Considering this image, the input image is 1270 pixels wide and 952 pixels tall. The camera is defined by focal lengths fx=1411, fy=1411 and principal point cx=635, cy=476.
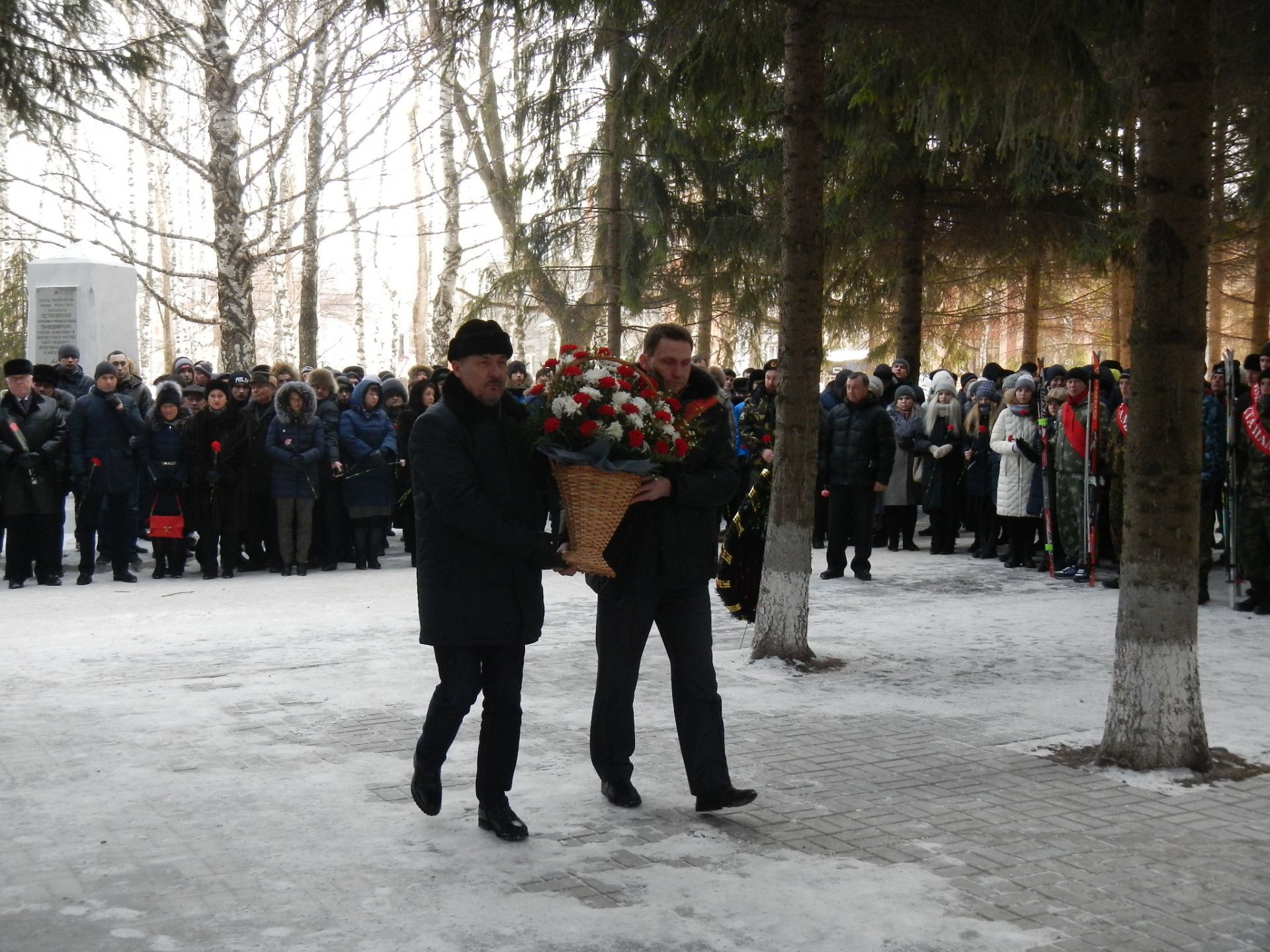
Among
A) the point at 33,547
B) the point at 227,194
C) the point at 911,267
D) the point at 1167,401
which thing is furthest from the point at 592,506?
the point at 227,194

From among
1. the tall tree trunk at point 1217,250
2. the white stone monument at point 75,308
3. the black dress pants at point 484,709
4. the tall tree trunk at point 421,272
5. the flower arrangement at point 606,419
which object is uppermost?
the tall tree trunk at point 421,272

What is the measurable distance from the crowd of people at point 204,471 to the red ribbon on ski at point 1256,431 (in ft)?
24.0

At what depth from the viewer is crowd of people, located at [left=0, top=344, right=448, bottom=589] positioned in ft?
44.2

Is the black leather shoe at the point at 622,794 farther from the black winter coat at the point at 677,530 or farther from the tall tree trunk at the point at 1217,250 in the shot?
the tall tree trunk at the point at 1217,250

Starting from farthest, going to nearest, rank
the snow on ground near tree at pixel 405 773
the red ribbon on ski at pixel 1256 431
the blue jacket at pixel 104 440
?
1. the blue jacket at pixel 104 440
2. the red ribbon on ski at pixel 1256 431
3. the snow on ground near tree at pixel 405 773

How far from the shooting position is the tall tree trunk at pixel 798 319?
8.80 metres

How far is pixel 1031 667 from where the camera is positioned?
30.3 ft

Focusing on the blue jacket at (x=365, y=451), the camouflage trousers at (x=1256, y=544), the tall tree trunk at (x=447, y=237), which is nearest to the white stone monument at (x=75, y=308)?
the blue jacket at (x=365, y=451)

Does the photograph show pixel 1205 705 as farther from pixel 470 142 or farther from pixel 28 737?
pixel 470 142

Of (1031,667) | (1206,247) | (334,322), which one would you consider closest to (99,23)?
(1206,247)

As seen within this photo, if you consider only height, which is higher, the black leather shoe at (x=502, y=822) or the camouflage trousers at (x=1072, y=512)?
the camouflage trousers at (x=1072, y=512)

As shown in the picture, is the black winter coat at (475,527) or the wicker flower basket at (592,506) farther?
the wicker flower basket at (592,506)

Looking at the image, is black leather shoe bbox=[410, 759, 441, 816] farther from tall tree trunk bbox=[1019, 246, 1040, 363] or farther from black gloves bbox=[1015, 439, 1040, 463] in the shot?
tall tree trunk bbox=[1019, 246, 1040, 363]

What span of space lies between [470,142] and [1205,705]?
1060 inches
